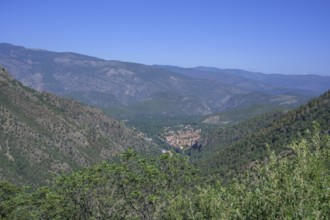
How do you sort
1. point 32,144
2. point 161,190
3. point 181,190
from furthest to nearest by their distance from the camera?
point 32,144, point 161,190, point 181,190

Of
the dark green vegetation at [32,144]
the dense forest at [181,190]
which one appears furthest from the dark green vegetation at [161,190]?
the dark green vegetation at [32,144]

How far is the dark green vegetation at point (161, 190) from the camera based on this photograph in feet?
66.8

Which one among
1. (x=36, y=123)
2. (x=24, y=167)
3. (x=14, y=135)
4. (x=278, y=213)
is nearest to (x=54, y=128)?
(x=36, y=123)

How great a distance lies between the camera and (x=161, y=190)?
35.4 m

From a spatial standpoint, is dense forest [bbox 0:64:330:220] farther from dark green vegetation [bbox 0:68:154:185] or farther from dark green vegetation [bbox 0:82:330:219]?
dark green vegetation [bbox 0:68:154:185]

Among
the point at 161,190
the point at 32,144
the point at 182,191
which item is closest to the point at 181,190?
the point at 182,191

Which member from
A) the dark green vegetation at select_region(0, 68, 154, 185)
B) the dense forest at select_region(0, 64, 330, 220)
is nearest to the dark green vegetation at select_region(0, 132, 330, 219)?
the dense forest at select_region(0, 64, 330, 220)

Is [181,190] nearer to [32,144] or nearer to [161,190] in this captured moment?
[161,190]

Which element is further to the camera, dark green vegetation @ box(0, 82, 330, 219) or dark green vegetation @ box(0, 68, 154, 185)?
dark green vegetation @ box(0, 68, 154, 185)

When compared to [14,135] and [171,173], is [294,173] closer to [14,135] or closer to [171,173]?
[171,173]

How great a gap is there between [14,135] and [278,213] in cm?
15664

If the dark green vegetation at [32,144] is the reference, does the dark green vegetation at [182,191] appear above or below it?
above

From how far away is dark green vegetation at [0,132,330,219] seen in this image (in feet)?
66.8

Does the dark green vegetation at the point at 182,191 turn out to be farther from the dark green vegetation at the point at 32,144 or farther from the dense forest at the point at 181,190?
the dark green vegetation at the point at 32,144
